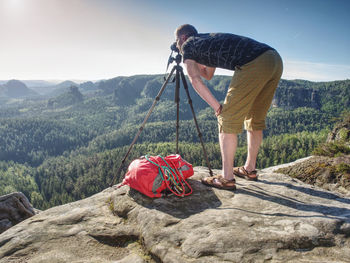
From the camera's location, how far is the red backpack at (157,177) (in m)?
3.99

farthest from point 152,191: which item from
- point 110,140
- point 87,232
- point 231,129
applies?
point 110,140

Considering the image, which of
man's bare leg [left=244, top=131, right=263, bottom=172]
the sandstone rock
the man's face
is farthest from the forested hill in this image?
the man's face

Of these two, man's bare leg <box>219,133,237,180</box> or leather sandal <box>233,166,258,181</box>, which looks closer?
man's bare leg <box>219,133,237,180</box>

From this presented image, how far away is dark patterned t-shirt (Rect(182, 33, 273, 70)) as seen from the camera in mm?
3750

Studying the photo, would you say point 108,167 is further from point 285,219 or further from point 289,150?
point 285,219

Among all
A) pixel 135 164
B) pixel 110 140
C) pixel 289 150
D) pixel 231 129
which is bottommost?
pixel 110 140

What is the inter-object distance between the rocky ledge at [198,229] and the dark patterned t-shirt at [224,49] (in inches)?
102

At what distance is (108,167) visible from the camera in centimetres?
8788

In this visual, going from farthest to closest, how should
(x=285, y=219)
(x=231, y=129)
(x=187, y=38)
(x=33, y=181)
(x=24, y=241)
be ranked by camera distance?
(x=33, y=181) < (x=187, y=38) < (x=231, y=129) < (x=24, y=241) < (x=285, y=219)

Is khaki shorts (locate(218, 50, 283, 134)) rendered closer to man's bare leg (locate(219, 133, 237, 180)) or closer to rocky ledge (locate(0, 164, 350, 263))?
man's bare leg (locate(219, 133, 237, 180))

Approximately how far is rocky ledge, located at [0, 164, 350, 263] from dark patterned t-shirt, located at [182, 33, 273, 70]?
258cm

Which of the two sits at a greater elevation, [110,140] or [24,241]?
[24,241]

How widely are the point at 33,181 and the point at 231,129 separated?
124 metres

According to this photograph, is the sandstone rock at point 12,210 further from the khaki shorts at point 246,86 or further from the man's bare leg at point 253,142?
the man's bare leg at point 253,142
